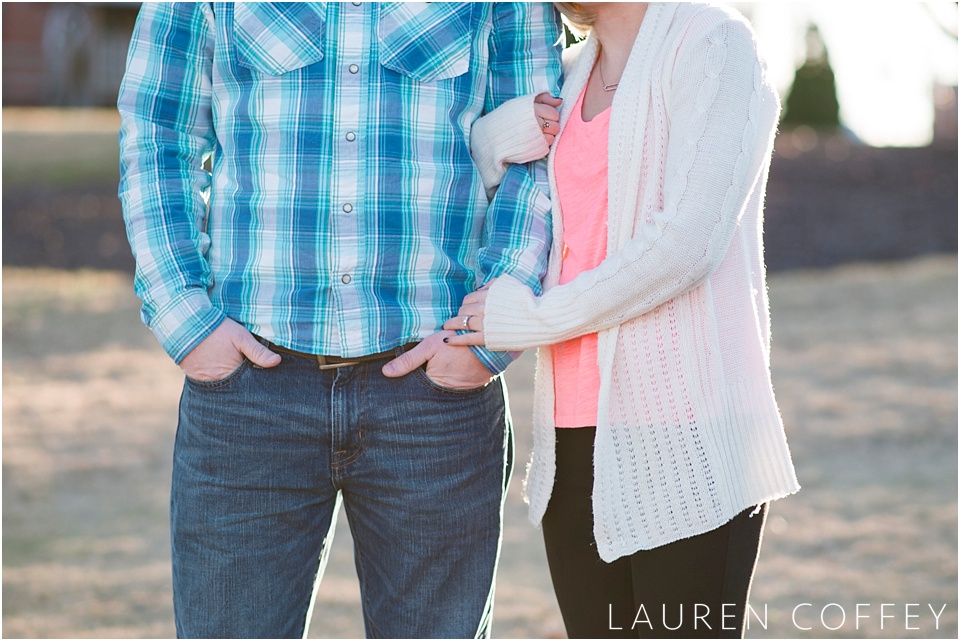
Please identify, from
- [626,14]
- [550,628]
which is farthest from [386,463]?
[550,628]

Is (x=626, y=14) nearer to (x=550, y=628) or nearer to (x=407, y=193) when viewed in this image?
(x=407, y=193)

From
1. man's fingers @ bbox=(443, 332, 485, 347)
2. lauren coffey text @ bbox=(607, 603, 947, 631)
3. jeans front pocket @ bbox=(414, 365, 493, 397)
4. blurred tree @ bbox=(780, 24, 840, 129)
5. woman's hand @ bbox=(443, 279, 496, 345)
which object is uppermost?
blurred tree @ bbox=(780, 24, 840, 129)

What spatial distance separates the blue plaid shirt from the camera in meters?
2.05

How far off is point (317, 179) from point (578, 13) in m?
0.59

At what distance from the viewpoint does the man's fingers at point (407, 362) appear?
79.8 inches

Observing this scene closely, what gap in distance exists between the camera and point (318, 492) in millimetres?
2059

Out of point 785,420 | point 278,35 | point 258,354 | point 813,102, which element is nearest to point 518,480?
point 785,420

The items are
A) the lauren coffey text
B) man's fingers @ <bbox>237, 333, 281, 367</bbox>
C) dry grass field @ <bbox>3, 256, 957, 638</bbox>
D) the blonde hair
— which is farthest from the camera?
dry grass field @ <bbox>3, 256, 957, 638</bbox>

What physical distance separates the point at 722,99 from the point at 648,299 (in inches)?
14.3

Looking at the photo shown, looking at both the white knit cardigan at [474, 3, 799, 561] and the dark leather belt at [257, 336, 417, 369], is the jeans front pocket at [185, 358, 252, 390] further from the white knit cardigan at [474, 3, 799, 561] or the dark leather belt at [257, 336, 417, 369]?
the white knit cardigan at [474, 3, 799, 561]

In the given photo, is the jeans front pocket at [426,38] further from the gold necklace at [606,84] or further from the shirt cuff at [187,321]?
the shirt cuff at [187,321]

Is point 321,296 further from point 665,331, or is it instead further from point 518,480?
point 518,480

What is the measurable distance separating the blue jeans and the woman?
170 millimetres

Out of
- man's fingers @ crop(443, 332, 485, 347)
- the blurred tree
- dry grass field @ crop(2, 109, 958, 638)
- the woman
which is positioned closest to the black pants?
the woman
